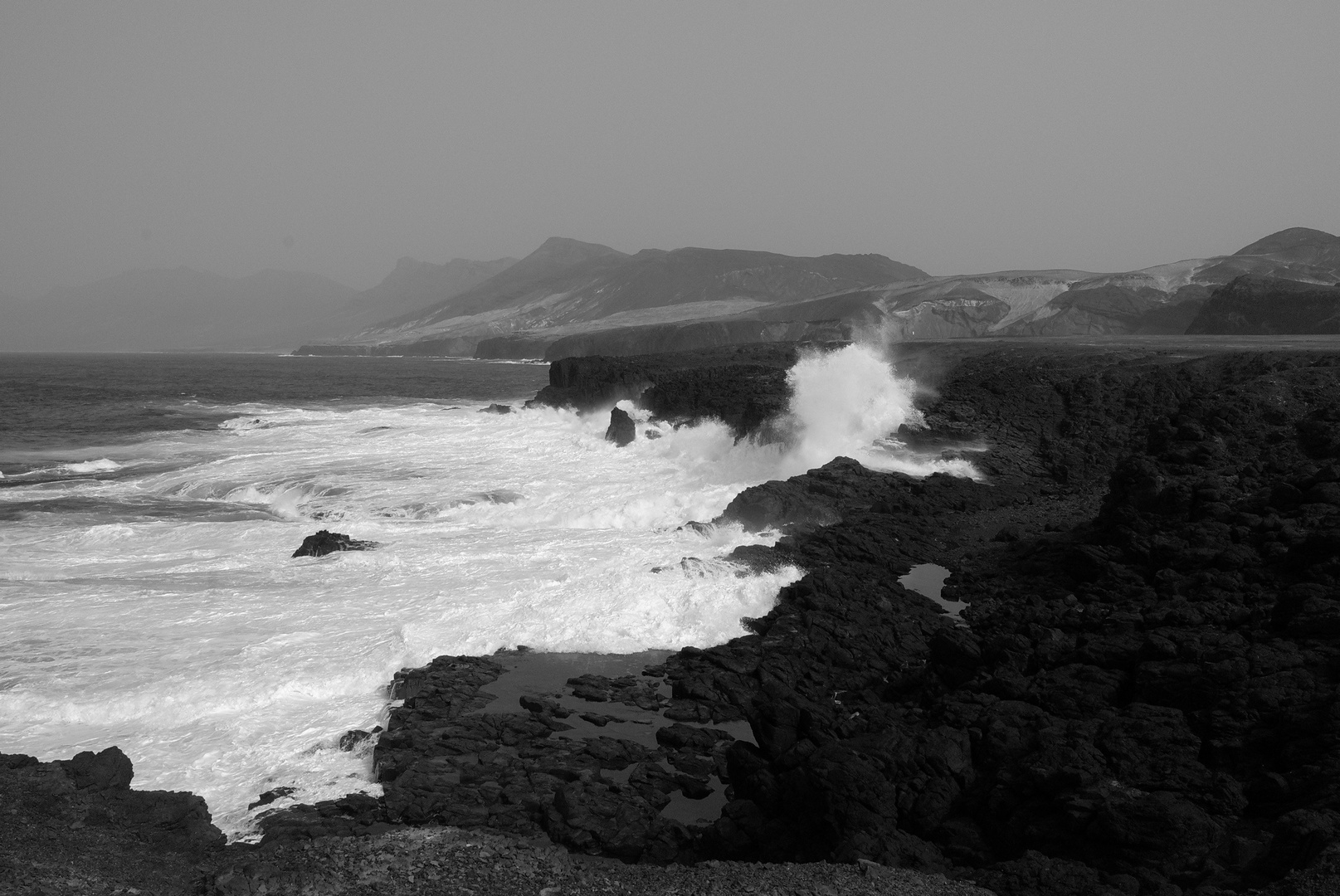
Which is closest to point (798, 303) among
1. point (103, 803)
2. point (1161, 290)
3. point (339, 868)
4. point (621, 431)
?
point (1161, 290)

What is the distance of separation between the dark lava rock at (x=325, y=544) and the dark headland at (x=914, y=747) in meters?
5.62

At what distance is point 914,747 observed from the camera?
7.95 metres

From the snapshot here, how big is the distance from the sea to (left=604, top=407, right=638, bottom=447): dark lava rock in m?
0.38

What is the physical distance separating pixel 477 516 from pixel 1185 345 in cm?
2662

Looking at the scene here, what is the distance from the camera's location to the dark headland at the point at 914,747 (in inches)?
247

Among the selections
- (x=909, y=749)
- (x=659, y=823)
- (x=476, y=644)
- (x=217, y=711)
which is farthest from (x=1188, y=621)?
(x=217, y=711)

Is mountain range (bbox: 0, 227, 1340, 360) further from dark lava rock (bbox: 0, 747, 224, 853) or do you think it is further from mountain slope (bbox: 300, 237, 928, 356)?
dark lava rock (bbox: 0, 747, 224, 853)

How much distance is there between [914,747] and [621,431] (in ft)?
76.8

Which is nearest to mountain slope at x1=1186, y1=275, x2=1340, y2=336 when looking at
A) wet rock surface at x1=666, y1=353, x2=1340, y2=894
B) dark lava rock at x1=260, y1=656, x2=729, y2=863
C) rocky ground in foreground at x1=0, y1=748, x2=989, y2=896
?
wet rock surface at x1=666, y1=353, x2=1340, y2=894

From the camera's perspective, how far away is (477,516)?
1988cm

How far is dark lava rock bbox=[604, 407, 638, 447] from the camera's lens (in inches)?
1201

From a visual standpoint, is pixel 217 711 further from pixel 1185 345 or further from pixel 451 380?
pixel 451 380

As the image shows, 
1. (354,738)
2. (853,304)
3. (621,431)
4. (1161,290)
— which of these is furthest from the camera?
(853,304)

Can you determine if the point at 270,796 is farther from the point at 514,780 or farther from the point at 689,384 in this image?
the point at 689,384
